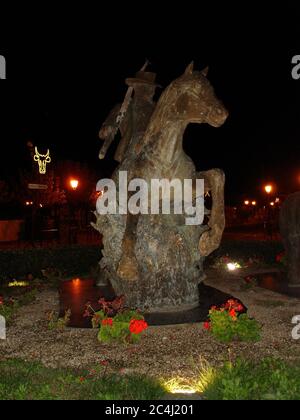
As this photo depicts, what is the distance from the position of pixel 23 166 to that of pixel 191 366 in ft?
113

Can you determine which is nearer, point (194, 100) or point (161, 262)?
point (194, 100)

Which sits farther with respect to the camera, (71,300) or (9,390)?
(71,300)

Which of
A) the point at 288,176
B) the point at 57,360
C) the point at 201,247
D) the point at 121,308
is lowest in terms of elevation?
the point at 57,360

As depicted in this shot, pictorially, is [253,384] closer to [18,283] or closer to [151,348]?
[151,348]

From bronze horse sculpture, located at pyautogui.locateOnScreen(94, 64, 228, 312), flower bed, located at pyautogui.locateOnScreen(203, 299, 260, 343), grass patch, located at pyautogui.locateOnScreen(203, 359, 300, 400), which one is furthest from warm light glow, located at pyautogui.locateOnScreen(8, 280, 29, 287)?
grass patch, located at pyautogui.locateOnScreen(203, 359, 300, 400)

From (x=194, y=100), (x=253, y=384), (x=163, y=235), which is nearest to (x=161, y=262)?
(x=163, y=235)

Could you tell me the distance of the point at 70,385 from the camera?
463 cm

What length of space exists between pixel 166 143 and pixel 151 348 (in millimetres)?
3133

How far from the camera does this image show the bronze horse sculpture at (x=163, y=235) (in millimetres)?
7270

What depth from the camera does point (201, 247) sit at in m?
7.69

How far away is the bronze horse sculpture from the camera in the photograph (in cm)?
727

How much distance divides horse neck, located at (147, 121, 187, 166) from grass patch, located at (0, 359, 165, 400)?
3610mm
